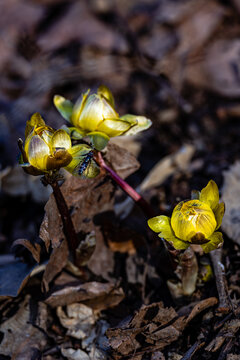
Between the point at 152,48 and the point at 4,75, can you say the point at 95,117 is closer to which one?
the point at 152,48

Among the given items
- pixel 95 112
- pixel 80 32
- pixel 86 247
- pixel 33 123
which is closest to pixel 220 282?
pixel 86 247

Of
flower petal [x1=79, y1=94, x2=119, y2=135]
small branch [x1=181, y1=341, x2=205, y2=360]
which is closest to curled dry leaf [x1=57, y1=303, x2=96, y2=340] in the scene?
small branch [x1=181, y1=341, x2=205, y2=360]

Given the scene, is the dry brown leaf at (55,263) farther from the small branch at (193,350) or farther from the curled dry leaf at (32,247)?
the small branch at (193,350)

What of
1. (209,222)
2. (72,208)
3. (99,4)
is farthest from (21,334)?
(99,4)

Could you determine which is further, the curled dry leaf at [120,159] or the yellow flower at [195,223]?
the curled dry leaf at [120,159]

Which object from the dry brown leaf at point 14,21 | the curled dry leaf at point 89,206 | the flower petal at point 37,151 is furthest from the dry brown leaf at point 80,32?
the flower petal at point 37,151

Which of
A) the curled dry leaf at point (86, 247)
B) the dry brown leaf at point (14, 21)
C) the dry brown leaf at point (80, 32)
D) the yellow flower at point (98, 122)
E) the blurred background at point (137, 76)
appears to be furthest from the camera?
the dry brown leaf at point (14, 21)

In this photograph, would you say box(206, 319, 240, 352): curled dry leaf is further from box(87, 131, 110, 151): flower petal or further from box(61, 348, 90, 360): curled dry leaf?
box(87, 131, 110, 151): flower petal
